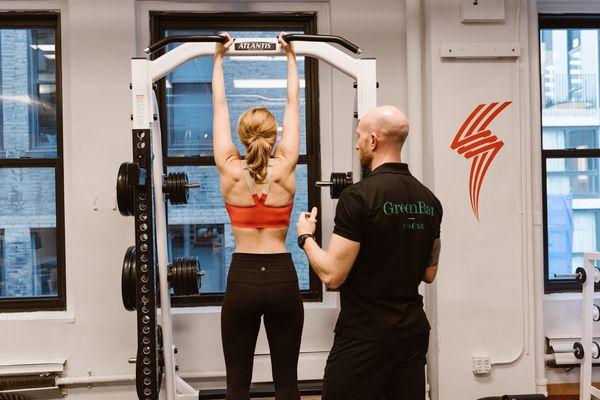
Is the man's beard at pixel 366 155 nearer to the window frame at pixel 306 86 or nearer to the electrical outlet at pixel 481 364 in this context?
the window frame at pixel 306 86

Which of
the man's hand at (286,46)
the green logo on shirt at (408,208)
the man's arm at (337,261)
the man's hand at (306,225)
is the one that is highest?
the man's hand at (286,46)

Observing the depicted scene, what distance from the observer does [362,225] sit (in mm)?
1589

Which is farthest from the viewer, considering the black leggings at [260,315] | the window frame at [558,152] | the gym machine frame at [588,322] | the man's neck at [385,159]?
the window frame at [558,152]

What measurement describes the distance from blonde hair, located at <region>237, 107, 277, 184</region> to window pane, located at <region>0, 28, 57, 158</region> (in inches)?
77.0

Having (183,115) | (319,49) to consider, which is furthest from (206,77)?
(319,49)

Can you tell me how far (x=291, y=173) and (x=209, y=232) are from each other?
1.53 meters

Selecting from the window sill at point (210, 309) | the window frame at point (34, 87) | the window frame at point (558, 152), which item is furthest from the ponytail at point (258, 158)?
the window frame at point (558, 152)

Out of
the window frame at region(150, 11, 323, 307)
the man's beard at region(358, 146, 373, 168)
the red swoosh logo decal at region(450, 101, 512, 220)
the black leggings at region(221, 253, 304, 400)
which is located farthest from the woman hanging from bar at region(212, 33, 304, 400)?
the red swoosh logo decal at region(450, 101, 512, 220)

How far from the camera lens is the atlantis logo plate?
2.43 metres

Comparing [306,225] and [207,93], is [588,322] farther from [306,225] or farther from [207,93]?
[207,93]

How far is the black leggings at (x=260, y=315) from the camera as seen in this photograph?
2.03 m

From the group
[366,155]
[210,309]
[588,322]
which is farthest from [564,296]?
[366,155]

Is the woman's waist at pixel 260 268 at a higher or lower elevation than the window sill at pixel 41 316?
higher

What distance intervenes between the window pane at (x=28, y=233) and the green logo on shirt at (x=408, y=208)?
263 centimetres
